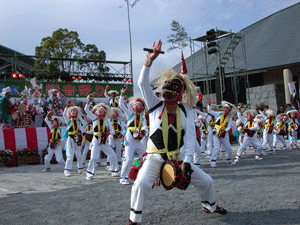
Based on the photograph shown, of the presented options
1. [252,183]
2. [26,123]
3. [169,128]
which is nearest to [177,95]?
[169,128]

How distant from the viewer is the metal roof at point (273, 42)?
21172 mm

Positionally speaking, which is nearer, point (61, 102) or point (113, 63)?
point (61, 102)

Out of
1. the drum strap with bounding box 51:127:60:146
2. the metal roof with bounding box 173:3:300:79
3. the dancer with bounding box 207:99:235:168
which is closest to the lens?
the dancer with bounding box 207:99:235:168

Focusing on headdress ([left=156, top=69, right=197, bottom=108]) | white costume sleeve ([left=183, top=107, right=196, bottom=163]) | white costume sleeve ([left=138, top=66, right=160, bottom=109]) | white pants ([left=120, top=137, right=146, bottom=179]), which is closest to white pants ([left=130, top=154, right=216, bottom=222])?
white costume sleeve ([left=183, top=107, right=196, bottom=163])

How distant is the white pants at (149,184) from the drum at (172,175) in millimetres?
104

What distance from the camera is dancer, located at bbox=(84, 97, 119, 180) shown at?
7742mm

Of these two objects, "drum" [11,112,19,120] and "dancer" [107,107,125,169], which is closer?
"dancer" [107,107,125,169]

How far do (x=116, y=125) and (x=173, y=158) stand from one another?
6.30 meters

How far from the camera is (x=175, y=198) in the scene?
4867 mm

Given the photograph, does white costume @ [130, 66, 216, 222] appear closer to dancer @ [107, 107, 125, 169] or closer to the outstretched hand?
the outstretched hand

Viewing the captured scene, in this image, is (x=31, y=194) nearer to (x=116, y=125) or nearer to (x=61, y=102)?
(x=116, y=125)

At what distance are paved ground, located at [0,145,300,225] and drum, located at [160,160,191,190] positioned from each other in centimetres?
53

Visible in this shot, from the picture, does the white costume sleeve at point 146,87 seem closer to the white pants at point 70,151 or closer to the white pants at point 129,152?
the white pants at point 129,152

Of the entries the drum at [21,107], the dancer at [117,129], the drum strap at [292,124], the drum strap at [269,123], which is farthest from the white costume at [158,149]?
the drum at [21,107]
